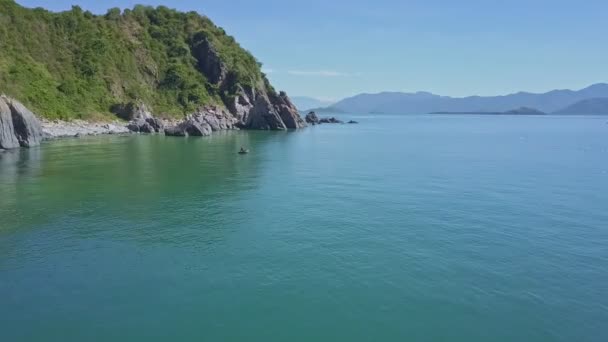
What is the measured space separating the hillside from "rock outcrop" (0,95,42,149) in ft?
85.9

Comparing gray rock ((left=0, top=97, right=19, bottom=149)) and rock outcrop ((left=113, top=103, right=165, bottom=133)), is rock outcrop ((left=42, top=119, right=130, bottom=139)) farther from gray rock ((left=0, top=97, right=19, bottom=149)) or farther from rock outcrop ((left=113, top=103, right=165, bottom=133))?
gray rock ((left=0, top=97, right=19, bottom=149))

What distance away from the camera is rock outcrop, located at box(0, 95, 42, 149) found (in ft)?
217

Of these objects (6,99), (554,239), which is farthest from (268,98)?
(554,239)

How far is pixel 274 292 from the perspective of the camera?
20.0 meters

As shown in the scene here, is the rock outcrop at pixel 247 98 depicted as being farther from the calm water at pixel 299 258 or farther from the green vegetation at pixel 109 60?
the calm water at pixel 299 258

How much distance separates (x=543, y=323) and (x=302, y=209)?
19.9m

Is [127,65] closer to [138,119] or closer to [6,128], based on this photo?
[138,119]

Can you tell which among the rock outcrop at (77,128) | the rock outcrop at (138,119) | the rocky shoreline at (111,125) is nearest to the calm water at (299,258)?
the rocky shoreline at (111,125)

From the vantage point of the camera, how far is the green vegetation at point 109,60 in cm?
10519

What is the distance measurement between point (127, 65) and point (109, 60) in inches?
230

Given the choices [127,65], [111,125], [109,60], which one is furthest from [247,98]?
[111,125]

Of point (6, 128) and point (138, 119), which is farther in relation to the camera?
point (138, 119)

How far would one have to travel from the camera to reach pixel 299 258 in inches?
950

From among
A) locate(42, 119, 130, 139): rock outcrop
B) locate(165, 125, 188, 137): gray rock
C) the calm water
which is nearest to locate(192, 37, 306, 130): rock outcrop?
locate(165, 125, 188, 137): gray rock
